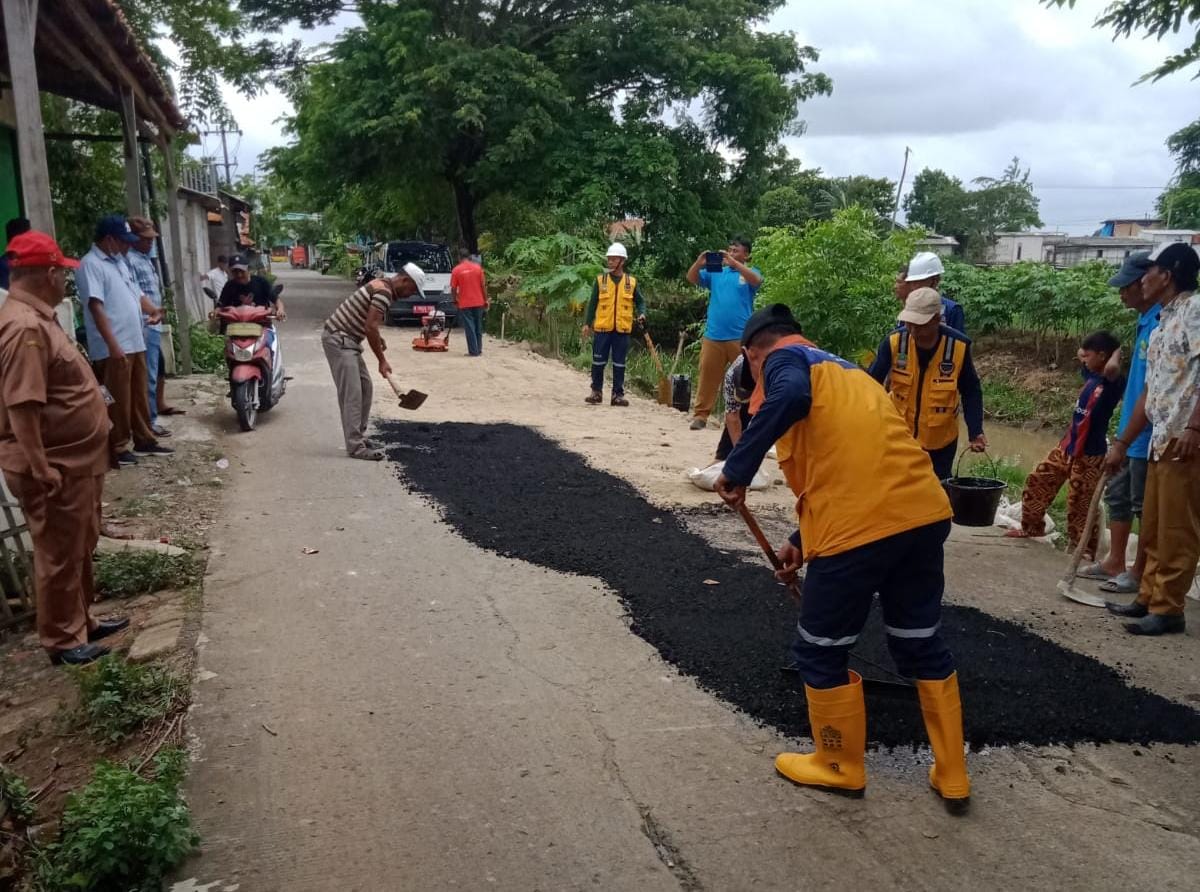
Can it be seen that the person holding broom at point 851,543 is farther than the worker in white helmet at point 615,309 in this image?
No

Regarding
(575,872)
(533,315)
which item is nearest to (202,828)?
(575,872)

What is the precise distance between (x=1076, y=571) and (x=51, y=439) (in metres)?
5.21

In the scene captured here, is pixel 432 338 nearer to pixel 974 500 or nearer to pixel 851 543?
pixel 974 500

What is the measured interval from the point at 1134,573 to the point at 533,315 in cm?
1546

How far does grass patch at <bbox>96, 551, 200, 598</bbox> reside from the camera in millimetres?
4918

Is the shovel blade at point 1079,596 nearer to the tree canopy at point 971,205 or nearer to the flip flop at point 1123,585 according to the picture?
the flip flop at point 1123,585

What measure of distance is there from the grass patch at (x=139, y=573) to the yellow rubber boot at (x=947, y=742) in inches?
148

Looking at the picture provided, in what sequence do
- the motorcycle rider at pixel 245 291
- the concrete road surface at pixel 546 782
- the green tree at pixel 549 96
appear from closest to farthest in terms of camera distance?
→ the concrete road surface at pixel 546 782 → the motorcycle rider at pixel 245 291 → the green tree at pixel 549 96

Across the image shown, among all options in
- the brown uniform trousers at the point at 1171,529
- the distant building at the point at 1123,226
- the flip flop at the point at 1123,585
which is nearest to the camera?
the brown uniform trousers at the point at 1171,529

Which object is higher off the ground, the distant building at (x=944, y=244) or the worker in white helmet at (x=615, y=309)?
the distant building at (x=944, y=244)

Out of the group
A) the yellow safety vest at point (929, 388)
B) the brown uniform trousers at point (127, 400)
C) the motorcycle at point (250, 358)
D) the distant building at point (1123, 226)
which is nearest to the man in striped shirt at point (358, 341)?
the motorcycle at point (250, 358)

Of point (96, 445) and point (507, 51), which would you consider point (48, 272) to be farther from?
point (507, 51)

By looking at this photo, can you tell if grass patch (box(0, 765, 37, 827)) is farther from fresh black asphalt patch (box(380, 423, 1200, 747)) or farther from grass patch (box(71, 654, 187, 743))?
fresh black asphalt patch (box(380, 423, 1200, 747))

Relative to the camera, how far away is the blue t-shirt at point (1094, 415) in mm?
5520
